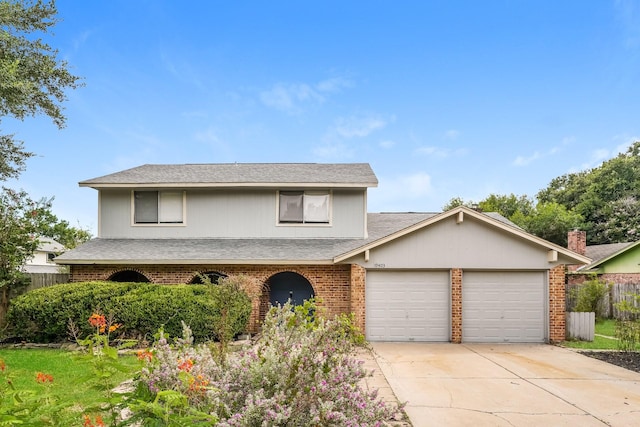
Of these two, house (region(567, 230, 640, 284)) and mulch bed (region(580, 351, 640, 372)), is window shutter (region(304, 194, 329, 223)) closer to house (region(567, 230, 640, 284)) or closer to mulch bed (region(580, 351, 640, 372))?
mulch bed (region(580, 351, 640, 372))

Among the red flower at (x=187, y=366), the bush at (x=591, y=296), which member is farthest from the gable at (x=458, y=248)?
the red flower at (x=187, y=366)

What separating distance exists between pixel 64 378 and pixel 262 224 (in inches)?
320

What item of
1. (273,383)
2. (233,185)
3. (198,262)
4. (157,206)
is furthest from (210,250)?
(273,383)

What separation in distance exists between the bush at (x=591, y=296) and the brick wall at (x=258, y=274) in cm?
1033

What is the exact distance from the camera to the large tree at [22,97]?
12828 millimetres

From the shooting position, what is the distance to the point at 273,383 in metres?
3.99

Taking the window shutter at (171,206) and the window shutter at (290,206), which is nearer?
the window shutter at (290,206)

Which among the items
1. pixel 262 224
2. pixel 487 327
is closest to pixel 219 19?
pixel 262 224

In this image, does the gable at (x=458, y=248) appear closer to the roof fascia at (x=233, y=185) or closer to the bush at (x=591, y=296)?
the roof fascia at (x=233, y=185)

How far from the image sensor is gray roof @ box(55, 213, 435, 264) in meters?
13.2

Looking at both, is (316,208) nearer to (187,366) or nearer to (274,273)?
(274,273)

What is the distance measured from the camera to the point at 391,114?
19.7m

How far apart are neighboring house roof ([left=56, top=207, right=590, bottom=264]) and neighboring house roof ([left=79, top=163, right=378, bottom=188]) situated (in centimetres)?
199

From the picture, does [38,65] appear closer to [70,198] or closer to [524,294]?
[70,198]
